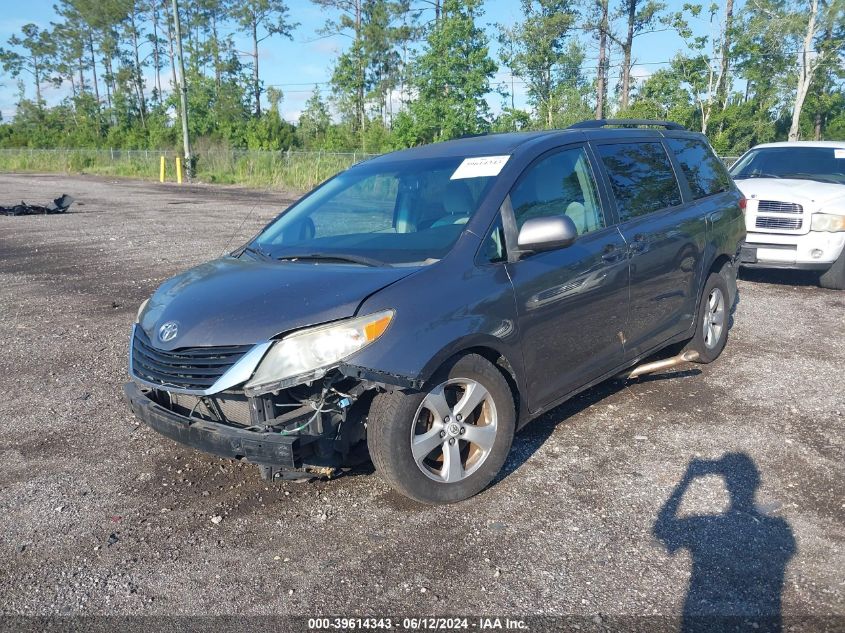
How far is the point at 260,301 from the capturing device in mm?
3471

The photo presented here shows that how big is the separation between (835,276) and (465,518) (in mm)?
7120

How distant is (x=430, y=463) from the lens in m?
3.67

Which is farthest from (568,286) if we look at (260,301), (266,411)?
(266,411)

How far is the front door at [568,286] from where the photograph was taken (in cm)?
393

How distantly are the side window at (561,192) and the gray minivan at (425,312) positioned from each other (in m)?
0.01

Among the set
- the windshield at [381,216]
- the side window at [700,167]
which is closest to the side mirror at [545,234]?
the windshield at [381,216]

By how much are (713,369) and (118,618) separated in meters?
4.70

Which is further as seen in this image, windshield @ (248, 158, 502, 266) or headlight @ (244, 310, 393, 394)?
windshield @ (248, 158, 502, 266)

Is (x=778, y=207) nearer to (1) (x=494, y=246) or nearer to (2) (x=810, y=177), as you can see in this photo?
(2) (x=810, y=177)

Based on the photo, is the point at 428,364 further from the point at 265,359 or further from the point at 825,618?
the point at 825,618

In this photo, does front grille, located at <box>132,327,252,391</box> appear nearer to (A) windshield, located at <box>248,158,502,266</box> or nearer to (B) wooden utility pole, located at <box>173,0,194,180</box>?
(A) windshield, located at <box>248,158,502,266</box>

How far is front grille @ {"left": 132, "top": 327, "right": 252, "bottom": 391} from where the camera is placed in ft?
10.9

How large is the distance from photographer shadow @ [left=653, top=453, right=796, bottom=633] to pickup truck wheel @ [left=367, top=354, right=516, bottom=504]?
2.94 feet

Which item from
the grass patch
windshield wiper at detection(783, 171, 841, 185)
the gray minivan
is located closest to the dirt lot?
the gray minivan
